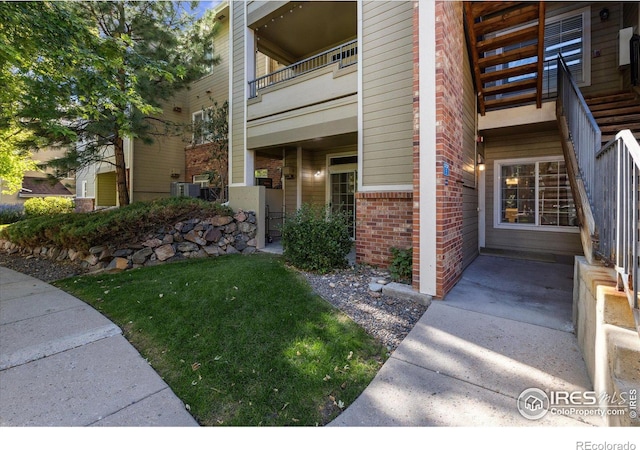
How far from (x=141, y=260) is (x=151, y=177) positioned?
7.06 meters

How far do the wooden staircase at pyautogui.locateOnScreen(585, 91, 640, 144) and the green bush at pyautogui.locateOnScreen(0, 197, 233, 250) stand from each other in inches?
310

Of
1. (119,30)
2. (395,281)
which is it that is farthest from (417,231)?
(119,30)

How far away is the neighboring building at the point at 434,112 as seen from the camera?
380cm

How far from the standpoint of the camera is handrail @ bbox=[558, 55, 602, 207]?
341 centimetres

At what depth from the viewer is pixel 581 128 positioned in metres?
3.92

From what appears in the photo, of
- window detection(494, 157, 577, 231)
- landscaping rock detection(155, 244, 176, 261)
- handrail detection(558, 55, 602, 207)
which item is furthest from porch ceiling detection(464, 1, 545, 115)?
landscaping rock detection(155, 244, 176, 261)

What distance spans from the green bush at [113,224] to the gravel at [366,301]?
30.9 inches

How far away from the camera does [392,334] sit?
9.93 feet

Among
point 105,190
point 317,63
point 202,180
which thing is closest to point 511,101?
point 317,63

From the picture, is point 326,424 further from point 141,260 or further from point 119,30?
point 119,30

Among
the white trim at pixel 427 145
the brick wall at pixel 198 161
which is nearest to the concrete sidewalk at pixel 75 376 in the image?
the white trim at pixel 427 145

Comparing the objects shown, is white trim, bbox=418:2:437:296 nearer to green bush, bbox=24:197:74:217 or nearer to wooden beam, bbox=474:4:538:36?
wooden beam, bbox=474:4:538:36

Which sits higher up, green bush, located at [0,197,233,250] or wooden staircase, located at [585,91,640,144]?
wooden staircase, located at [585,91,640,144]

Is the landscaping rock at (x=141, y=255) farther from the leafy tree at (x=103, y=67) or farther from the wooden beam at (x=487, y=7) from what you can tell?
the wooden beam at (x=487, y=7)
